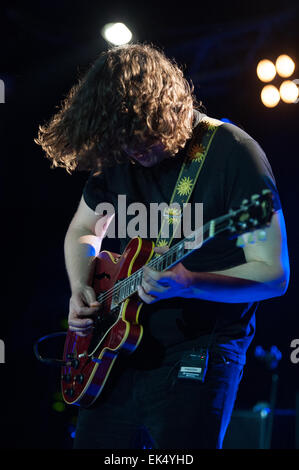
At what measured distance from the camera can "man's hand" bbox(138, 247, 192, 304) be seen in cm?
197

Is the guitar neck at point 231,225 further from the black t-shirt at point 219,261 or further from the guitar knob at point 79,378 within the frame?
the guitar knob at point 79,378

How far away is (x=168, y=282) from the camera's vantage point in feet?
6.46

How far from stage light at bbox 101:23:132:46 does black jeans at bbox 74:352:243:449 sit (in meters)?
4.11

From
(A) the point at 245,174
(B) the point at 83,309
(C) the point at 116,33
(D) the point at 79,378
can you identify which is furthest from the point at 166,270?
(C) the point at 116,33

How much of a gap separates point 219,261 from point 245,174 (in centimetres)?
40

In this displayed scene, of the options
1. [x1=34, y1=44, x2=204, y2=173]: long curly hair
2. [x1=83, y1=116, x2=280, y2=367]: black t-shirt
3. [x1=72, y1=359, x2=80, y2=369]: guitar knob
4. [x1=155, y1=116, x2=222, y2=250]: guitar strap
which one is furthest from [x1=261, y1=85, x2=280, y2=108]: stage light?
[x1=72, y1=359, x2=80, y2=369]: guitar knob

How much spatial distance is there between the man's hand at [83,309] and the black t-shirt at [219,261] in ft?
1.40

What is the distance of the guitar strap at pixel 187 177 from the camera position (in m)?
2.50

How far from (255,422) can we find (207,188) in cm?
332

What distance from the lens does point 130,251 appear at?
2.57 metres

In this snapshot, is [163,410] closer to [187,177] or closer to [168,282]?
[168,282]

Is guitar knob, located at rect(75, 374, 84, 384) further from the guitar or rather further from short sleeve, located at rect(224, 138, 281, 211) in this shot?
short sleeve, located at rect(224, 138, 281, 211)
